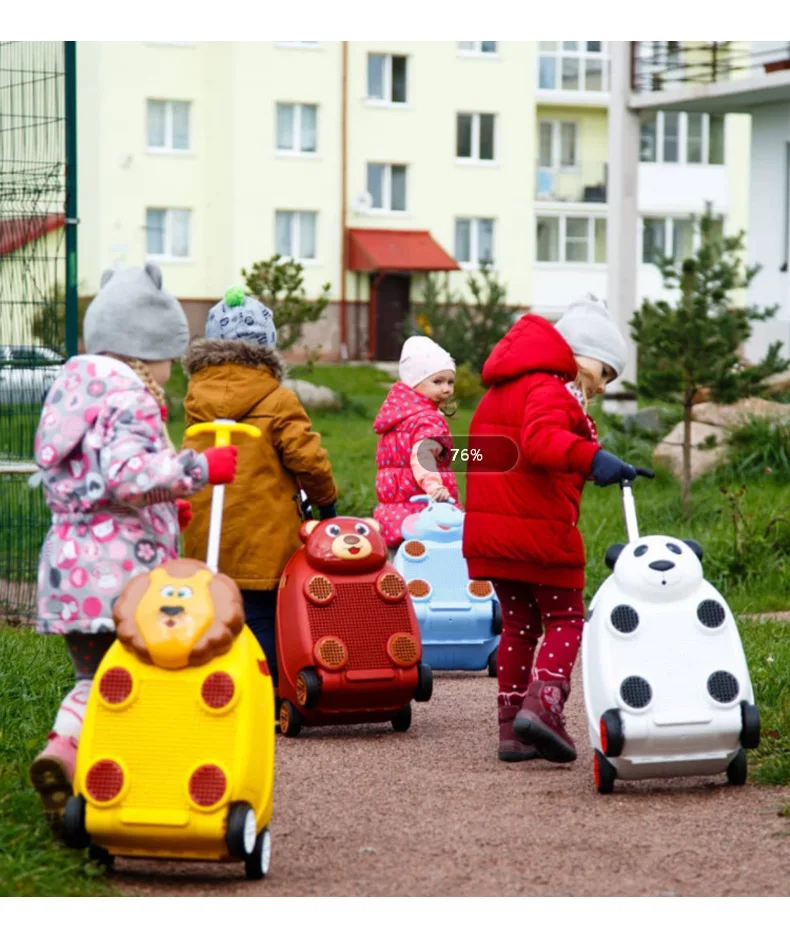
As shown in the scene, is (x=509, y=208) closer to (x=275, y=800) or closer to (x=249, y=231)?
(x=249, y=231)

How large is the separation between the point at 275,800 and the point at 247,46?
3714 centimetres

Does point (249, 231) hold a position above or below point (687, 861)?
above

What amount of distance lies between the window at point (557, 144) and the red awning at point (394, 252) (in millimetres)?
6703

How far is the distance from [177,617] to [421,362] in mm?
3887

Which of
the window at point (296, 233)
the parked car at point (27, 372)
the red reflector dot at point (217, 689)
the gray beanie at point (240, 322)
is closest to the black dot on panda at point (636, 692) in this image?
the red reflector dot at point (217, 689)

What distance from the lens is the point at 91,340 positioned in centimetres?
491

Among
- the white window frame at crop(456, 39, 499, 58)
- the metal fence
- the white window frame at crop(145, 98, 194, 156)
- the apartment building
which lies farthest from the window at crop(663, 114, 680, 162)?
the metal fence

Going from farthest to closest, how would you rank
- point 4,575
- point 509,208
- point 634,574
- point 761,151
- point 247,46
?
point 509,208
point 247,46
point 761,151
point 4,575
point 634,574

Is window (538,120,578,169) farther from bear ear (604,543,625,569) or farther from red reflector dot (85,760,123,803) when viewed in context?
red reflector dot (85,760,123,803)

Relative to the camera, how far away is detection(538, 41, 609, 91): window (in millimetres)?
47281

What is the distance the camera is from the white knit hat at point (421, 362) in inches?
319

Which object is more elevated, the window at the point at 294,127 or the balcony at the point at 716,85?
the window at the point at 294,127

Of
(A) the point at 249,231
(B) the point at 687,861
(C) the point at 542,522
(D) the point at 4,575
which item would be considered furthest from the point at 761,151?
(A) the point at 249,231

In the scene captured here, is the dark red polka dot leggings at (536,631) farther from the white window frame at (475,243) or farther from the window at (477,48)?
the window at (477,48)
